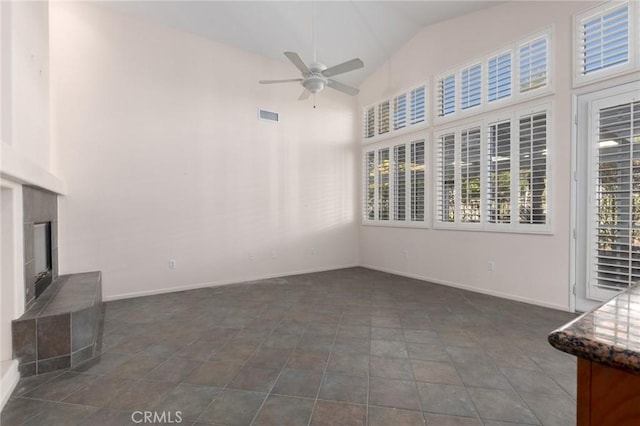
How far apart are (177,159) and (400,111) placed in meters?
4.03

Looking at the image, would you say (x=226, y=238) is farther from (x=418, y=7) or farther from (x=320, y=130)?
(x=418, y=7)

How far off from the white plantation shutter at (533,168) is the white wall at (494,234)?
12 cm

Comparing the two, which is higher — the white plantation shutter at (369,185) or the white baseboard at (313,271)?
the white plantation shutter at (369,185)

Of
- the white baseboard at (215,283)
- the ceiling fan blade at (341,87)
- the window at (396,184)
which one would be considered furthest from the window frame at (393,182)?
the ceiling fan blade at (341,87)

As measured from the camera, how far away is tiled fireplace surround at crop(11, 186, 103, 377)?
222 cm

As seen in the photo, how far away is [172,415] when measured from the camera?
1776mm

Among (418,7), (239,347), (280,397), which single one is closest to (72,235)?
(239,347)

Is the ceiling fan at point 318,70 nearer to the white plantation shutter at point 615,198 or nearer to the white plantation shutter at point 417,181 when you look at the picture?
the white plantation shutter at point 417,181

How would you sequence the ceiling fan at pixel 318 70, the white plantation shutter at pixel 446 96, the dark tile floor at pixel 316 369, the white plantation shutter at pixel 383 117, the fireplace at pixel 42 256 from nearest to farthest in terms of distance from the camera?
1. the dark tile floor at pixel 316 369
2. the fireplace at pixel 42 256
3. the ceiling fan at pixel 318 70
4. the white plantation shutter at pixel 446 96
5. the white plantation shutter at pixel 383 117

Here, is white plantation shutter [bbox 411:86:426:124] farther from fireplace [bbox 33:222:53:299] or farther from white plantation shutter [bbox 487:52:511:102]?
fireplace [bbox 33:222:53:299]

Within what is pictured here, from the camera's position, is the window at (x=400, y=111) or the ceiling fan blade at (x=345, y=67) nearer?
the ceiling fan blade at (x=345, y=67)


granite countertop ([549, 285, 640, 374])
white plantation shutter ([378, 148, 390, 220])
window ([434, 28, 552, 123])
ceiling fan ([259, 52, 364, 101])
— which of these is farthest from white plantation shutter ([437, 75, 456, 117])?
granite countertop ([549, 285, 640, 374])

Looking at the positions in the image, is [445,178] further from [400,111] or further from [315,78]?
[315,78]

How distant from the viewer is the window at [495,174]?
374 cm
